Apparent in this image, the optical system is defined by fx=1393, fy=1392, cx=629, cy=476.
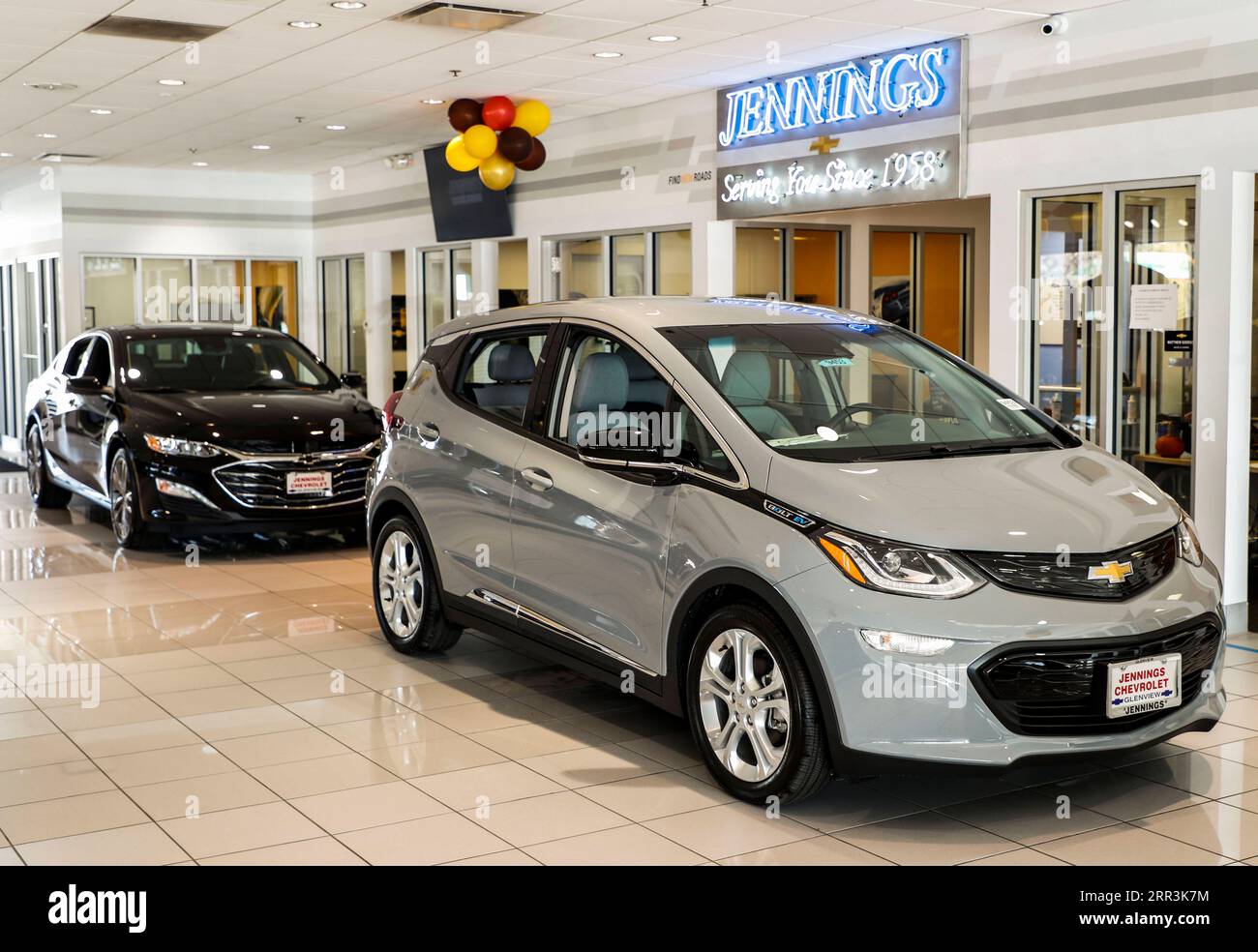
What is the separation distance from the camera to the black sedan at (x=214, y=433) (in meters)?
8.21

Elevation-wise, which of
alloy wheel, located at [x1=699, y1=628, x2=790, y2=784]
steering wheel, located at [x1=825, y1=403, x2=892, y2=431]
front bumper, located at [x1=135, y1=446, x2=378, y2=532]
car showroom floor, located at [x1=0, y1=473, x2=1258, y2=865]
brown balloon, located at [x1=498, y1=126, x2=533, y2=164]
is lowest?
car showroom floor, located at [x1=0, y1=473, x2=1258, y2=865]

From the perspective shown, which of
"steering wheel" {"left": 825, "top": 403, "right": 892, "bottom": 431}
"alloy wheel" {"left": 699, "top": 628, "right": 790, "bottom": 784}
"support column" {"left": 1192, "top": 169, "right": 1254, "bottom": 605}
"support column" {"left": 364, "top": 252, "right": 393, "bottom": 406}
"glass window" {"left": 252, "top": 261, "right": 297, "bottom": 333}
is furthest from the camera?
"glass window" {"left": 252, "top": 261, "right": 297, "bottom": 333}

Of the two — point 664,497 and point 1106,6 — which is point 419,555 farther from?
point 1106,6

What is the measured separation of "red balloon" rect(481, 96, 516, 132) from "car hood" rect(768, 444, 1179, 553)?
6.78 metres

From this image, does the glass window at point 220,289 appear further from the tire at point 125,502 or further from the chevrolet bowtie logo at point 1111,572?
the chevrolet bowtie logo at point 1111,572

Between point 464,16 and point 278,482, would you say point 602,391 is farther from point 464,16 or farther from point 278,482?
point 278,482

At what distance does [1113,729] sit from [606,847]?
4.63 feet

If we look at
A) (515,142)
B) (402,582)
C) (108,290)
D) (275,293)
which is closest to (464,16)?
(515,142)

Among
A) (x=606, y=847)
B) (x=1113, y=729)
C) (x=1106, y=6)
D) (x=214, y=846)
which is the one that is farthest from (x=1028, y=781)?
(x=1106, y=6)

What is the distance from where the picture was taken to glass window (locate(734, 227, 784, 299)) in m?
10.2

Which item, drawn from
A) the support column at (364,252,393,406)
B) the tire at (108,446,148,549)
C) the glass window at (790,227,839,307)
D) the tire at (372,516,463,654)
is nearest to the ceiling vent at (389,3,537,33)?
the tire at (372,516,463,654)

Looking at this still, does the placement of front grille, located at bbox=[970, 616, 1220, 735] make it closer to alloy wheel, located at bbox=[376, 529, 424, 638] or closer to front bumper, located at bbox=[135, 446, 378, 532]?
alloy wheel, located at bbox=[376, 529, 424, 638]

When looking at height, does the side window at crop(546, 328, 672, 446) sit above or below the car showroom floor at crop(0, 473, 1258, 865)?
above

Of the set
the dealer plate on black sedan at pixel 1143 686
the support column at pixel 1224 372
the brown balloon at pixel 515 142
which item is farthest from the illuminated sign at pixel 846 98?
the dealer plate on black sedan at pixel 1143 686
